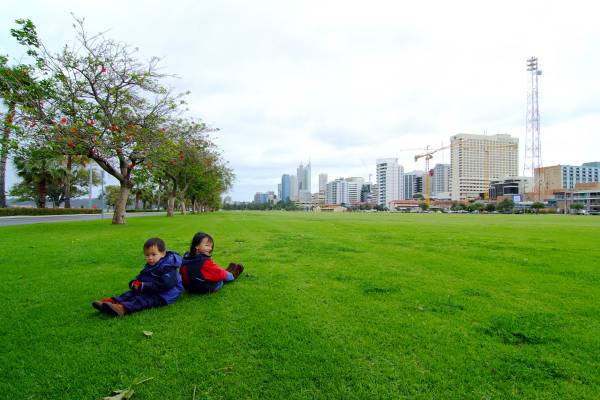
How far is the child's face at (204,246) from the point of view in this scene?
17.5 feet

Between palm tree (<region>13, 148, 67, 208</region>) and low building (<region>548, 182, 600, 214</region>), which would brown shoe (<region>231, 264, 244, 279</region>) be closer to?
palm tree (<region>13, 148, 67, 208</region>)

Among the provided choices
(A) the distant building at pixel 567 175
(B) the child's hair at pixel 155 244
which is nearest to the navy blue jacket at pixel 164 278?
(B) the child's hair at pixel 155 244

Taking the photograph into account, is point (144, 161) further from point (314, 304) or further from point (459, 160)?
point (459, 160)

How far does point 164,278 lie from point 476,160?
706 feet

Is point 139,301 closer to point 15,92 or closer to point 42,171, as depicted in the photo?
point 15,92

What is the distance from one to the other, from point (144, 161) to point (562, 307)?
21081 mm

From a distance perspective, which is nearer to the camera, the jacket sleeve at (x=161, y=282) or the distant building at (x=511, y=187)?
the jacket sleeve at (x=161, y=282)

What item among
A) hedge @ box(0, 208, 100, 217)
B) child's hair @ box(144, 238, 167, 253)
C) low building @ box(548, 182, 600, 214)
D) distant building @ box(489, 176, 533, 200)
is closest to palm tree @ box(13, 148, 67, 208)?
hedge @ box(0, 208, 100, 217)

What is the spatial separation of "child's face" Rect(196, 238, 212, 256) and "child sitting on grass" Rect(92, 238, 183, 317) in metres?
0.45

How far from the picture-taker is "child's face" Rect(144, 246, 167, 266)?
4.75 meters

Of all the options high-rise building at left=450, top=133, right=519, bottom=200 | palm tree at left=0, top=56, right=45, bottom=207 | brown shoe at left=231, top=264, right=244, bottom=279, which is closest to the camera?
brown shoe at left=231, top=264, right=244, bottom=279

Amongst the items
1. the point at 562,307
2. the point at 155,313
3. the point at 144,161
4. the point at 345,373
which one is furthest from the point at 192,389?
the point at 144,161

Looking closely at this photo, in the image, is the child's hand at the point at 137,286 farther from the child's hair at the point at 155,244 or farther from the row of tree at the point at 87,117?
the row of tree at the point at 87,117

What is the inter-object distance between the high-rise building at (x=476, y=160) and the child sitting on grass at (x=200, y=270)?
668 ft
